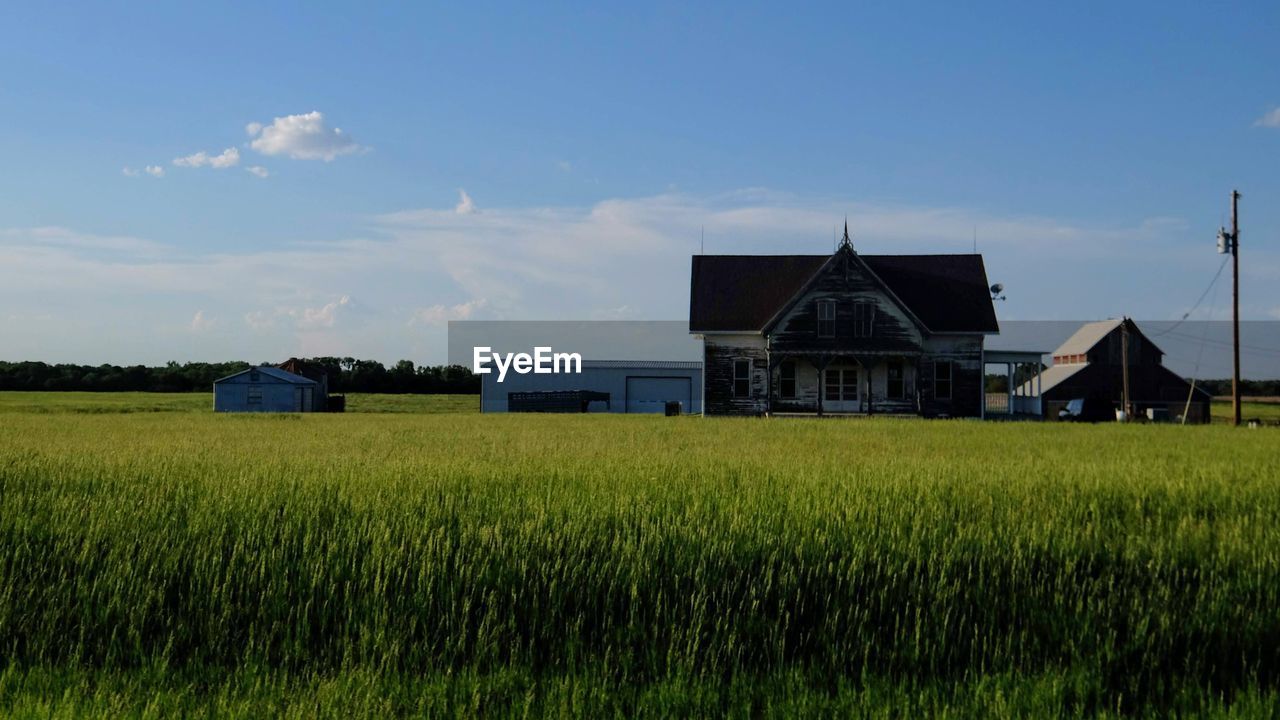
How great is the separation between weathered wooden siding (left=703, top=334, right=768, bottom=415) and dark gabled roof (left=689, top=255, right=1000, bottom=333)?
1.97ft

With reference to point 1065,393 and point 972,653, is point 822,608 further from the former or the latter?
point 1065,393

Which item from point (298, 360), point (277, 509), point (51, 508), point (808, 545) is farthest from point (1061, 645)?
point (298, 360)

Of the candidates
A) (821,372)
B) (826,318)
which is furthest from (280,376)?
(821,372)

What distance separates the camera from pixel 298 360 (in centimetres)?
6956

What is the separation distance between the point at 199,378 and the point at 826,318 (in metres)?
72.9

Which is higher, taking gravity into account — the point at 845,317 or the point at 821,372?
the point at 845,317

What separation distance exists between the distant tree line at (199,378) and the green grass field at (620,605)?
278 feet

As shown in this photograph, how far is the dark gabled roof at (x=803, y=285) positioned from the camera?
42000 mm

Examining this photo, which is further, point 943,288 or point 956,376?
point 943,288

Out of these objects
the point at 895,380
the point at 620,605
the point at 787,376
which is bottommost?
the point at 620,605

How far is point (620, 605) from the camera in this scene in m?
6.15

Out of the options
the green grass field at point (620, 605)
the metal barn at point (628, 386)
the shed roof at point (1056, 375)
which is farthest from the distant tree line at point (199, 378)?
the green grass field at point (620, 605)

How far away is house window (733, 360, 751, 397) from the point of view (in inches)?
1650

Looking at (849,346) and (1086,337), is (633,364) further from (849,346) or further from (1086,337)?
(1086,337)
